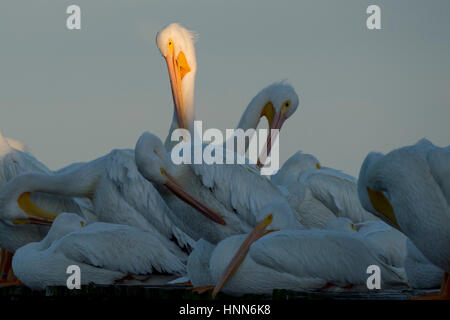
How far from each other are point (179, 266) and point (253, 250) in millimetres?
1445

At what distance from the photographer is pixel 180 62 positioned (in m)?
9.07

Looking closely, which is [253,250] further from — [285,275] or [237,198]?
[237,198]

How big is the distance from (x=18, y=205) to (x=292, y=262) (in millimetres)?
3196

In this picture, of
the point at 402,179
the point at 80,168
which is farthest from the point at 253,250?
the point at 80,168

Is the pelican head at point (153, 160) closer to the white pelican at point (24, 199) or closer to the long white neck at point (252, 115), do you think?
the white pelican at point (24, 199)

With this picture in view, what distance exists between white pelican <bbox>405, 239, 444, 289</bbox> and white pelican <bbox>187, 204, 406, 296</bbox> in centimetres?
16

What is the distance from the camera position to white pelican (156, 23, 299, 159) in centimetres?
895

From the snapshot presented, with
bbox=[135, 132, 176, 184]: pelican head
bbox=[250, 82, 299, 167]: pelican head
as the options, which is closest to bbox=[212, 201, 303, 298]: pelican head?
bbox=[135, 132, 176, 184]: pelican head

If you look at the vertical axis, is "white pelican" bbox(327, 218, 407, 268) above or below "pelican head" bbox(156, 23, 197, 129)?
below

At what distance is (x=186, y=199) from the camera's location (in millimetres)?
5914

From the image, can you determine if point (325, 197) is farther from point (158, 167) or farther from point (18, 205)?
point (18, 205)

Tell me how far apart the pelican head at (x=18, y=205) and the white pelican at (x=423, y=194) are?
3811 millimetres

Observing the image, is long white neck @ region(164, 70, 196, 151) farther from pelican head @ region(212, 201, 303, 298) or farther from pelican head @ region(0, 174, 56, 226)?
pelican head @ region(212, 201, 303, 298)

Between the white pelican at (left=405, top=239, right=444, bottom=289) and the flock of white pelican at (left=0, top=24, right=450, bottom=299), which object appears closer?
the flock of white pelican at (left=0, top=24, right=450, bottom=299)
